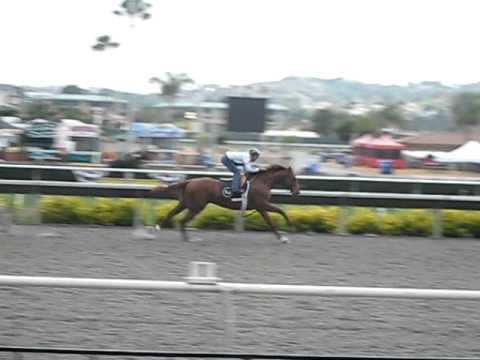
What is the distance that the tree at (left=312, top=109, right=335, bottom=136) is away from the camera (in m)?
25.3

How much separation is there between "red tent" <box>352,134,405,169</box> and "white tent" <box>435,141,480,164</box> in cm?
136

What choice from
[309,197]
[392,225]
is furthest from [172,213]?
[392,225]

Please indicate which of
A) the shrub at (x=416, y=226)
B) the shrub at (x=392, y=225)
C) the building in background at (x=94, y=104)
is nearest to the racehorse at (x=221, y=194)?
the shrub at (x=392, y=225)

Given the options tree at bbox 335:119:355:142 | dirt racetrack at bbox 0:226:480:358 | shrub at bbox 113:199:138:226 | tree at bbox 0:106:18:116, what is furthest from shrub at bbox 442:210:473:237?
tree at bbox 335:119:355:142

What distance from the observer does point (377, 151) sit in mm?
23516

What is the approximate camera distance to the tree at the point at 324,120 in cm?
2531

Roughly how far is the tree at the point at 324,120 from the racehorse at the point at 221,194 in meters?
14.2

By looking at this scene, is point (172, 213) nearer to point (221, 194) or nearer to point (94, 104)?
point (221, 194)

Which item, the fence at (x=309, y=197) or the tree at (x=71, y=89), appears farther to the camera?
the tree at (x=71, y=89)

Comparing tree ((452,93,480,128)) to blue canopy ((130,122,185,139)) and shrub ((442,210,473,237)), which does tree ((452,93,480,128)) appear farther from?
shrub ((442,210,473,237))

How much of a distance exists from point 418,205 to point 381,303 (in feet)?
25.8

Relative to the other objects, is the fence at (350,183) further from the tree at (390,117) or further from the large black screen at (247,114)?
the tree at (390,117)

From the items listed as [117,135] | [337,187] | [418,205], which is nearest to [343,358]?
[418,205]

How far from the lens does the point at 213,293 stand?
185 inches
